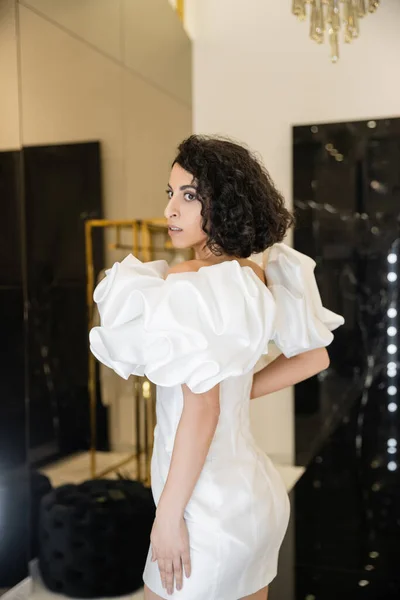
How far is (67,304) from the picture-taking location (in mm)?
2342

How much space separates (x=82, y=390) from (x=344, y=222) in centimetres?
178

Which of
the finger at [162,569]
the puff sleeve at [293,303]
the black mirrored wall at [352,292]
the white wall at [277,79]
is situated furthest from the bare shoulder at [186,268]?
the white wall at [277,79]

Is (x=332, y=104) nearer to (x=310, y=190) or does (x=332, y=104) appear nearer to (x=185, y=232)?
(x=310, y=190)

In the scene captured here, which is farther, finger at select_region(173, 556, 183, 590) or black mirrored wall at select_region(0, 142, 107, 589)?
black mirrored wall at select_region(0, 142, 107, 589)

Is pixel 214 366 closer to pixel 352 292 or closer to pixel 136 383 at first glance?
pixel 136 383

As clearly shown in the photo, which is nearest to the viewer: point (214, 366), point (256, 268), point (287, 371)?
point (214, 366)

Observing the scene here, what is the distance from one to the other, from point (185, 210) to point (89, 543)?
1473 millimetres

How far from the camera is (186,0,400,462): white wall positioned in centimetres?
336

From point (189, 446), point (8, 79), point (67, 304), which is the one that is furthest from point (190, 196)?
point (67, 304)

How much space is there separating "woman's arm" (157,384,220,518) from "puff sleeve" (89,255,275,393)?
0.05 m

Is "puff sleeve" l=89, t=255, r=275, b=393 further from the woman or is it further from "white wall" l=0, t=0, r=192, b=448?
"white wall" l=0, t=0, r=192, b=448

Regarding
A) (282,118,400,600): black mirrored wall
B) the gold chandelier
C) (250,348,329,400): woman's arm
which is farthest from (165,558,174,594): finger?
(282,118,400,600): black mirrored wall

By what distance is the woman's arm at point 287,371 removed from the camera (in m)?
1.48

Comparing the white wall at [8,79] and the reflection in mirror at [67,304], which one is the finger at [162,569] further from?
A: the white wall at [8,79]
